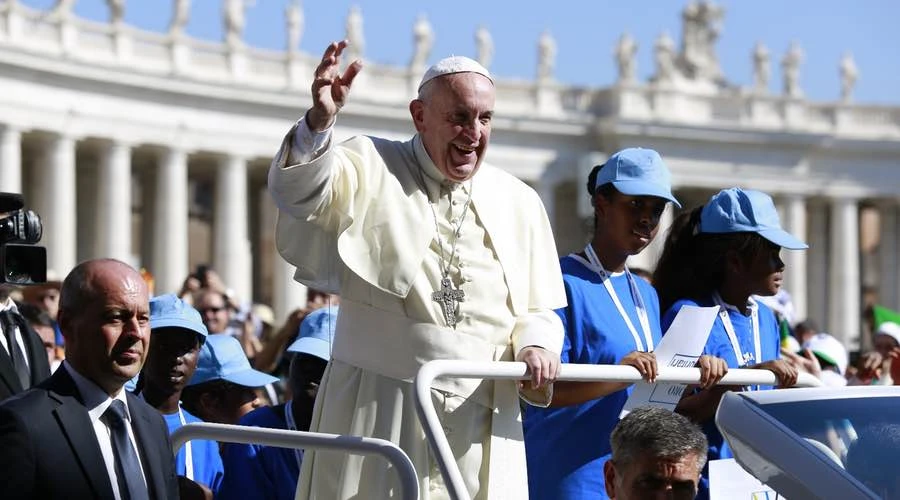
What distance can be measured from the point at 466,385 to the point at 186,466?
237cm

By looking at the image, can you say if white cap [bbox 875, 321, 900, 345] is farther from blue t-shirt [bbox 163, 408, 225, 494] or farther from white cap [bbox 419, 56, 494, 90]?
white cap [bbox 419, 56, 494, 90]

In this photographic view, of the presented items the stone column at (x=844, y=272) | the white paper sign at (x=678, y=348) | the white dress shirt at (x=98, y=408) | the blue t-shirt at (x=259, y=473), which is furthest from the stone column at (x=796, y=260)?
the white dress shirt at (x=98, y=408)

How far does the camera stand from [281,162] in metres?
7.57

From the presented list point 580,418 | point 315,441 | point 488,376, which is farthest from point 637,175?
point 315,441

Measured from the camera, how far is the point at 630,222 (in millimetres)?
9359

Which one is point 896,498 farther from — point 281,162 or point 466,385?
point 281,162

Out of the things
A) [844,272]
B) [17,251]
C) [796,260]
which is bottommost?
[844,272]

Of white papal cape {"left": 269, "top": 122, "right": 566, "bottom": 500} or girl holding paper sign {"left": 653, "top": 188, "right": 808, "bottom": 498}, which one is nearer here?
white papal cape {"left": 269, "top": 122, "right": 566, "bottom": 500}

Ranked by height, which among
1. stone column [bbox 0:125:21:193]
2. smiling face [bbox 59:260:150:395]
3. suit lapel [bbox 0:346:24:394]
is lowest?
suit lapel [bbox 0:346:24:394]

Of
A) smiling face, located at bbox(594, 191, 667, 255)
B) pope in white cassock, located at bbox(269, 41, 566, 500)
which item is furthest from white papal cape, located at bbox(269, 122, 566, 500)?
smiling face, located at bbox(594, 191, 667, 255)

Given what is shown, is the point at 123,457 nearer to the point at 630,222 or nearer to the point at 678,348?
the point at 678,348

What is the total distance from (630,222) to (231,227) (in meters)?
56.1

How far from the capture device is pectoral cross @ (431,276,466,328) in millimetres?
7957

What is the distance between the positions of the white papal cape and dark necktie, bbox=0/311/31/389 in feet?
7.75
